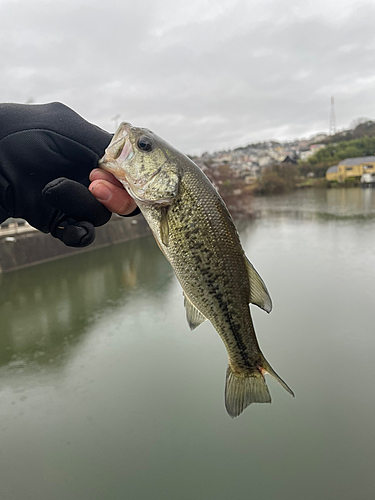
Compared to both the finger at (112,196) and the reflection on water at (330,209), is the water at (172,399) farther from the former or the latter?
the reflection on water at (330,209)

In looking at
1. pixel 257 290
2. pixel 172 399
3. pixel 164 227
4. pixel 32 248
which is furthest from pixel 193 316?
pixel 32 248

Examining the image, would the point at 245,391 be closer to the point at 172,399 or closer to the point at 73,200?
the point at 73,200

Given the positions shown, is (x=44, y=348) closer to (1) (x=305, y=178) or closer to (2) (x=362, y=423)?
(2) (x=362, y=423)

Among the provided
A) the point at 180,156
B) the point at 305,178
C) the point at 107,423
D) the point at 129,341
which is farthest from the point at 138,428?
the point at 305,178

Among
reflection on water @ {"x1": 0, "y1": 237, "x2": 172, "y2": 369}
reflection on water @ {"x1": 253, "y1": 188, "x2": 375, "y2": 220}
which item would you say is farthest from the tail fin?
reflection on water @ {"x1": 253, "y1": 188, "x2": 375, "y2": 220}

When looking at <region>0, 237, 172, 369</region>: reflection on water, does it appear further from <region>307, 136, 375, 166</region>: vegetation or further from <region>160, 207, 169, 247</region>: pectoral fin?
<region>307, 136, 375, 166</region>: vegetation

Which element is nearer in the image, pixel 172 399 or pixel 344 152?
pixel 172 399
